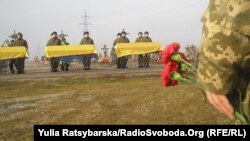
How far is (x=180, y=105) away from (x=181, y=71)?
252 inches

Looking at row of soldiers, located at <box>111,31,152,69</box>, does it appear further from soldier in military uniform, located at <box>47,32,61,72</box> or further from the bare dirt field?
the bare dirt field

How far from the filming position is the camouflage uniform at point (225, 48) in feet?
7.30

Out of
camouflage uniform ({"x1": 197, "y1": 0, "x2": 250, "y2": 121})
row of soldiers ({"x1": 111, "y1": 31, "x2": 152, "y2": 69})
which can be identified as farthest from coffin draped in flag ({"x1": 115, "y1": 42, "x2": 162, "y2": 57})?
camouflage uniform ({"x1": 197, "y1": 0, "x2": 250, "y2": 121})

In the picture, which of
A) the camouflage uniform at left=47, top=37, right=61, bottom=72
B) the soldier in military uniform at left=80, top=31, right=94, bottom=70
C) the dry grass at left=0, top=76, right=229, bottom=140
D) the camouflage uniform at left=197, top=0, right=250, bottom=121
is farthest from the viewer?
the soldier in military uniform at left=80, top=31, right=94, bottom=70

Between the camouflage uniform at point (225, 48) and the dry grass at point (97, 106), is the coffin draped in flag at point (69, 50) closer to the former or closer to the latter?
the dry grass at point (97, 106)

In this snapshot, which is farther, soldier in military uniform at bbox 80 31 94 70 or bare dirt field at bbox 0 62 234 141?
soldier in military uniform at bbox 80 31 94 70

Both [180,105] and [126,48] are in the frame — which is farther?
[126,48]

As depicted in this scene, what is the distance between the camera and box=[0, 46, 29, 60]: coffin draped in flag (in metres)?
20.0

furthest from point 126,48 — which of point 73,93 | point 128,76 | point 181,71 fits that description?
point 181,71

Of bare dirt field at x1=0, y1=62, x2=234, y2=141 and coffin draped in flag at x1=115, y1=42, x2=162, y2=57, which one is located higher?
coffin draped in flag at x1=115, y1=42, x2=162, y2=57

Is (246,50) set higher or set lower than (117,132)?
higher

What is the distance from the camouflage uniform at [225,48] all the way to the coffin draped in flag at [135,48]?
18.4m

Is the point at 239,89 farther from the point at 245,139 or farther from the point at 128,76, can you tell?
the point at 128,76

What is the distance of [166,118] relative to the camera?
7707 millimetres
